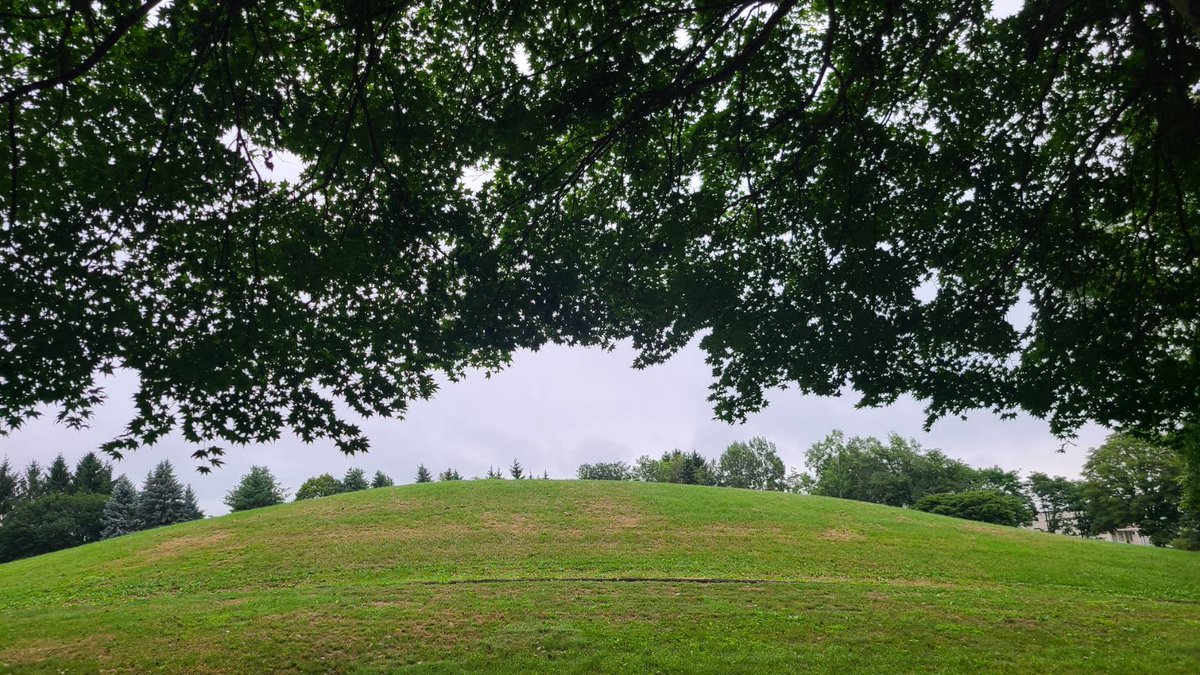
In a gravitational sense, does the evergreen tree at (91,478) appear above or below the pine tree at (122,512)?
above

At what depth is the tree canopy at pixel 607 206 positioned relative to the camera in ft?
21.2

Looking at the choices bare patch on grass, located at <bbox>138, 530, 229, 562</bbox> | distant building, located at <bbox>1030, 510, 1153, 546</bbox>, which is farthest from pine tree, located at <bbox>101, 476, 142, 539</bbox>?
distant building, located at <bbox>1030, 510, 1153, 546</bbox>

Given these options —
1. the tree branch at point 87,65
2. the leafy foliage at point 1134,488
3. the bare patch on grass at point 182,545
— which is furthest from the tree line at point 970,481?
the bare patch on grass at point 182,545

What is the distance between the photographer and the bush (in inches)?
1601

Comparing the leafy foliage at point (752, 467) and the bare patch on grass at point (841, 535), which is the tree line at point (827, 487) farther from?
the bare patch on grass at point (841, 535)

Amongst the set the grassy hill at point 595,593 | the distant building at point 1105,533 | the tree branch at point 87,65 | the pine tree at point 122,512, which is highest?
the tree branch at point 87,65

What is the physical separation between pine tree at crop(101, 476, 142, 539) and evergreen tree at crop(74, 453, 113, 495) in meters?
33.4

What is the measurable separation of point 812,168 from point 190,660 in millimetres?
16769

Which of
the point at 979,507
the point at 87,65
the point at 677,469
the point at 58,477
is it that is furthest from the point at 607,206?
the point at 58,477

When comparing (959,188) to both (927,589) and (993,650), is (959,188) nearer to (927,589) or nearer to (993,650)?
(993,650)

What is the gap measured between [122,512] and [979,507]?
72.6 meters

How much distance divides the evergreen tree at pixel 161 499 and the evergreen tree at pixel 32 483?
166 feet

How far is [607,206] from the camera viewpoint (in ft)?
27.8

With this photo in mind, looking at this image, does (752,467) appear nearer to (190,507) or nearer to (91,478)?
(190,507)
